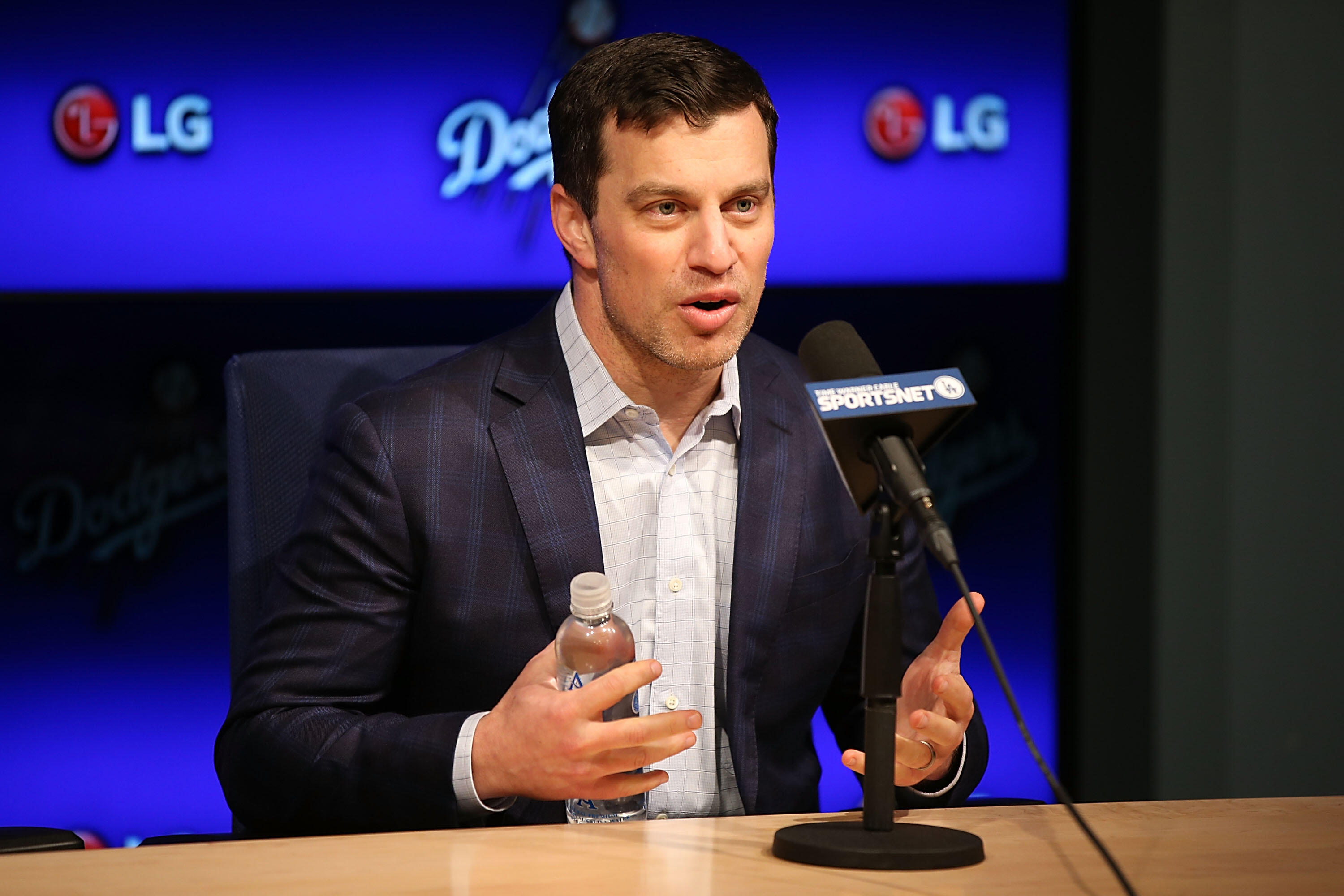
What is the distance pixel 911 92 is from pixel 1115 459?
0.95 m

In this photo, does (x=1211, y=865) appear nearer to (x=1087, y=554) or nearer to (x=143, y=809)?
(x=1087, y=554)

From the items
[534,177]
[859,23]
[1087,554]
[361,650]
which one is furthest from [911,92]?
[361,650]

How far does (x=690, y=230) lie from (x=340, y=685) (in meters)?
0.71

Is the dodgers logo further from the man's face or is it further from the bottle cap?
the bottle cap

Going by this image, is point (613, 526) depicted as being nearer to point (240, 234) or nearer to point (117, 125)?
point (240, 234)

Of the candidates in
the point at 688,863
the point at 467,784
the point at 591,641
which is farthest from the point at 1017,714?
the point at 467,784

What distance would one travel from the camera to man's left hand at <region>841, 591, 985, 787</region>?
4.18ft

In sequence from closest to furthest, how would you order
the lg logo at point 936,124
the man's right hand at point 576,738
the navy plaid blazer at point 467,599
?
the man's right hand at point 576,738 < the navy plaid blazer at point 467,599 < the lg logo at point 936,124

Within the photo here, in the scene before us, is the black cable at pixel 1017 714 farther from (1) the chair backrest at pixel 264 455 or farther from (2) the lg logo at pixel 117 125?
(2) the lg logo at pixel 117 125

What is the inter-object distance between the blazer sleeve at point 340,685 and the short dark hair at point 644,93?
0.46 m

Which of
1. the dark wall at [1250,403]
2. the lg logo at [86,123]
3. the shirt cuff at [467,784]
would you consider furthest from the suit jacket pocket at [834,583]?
the lg logo at [86,123]

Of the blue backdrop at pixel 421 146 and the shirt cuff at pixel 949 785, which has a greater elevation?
the blue backdrop at pixel 421 146

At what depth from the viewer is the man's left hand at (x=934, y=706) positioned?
1273 mm

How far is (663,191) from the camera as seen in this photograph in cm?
165
